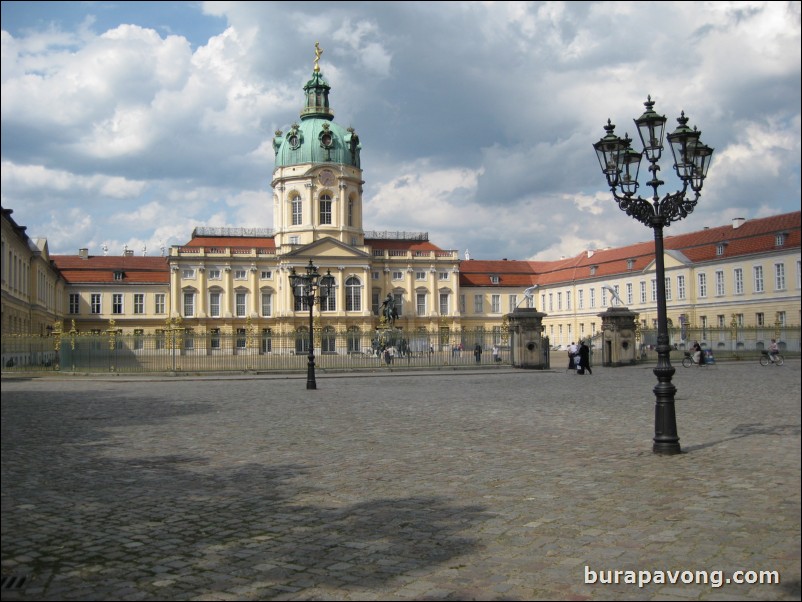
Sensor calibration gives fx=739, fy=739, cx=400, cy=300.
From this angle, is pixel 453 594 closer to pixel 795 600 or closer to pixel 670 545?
pixel 670 545

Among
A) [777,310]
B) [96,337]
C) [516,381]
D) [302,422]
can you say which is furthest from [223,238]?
[777,310]

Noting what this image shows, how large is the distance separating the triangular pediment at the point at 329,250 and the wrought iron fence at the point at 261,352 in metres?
36.5

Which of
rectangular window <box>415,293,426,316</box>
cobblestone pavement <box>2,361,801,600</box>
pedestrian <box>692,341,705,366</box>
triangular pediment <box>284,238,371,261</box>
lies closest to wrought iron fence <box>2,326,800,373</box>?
pedestrian <box>692,341,705,366</box>

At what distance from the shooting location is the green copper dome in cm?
8219

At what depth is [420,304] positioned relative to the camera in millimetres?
86500

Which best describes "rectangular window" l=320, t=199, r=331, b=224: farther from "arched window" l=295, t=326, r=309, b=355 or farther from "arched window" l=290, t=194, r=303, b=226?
"arched window" l=295, t=326, r=309, b=355

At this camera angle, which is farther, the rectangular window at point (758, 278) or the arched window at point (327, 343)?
the arched window at point (327, 343)

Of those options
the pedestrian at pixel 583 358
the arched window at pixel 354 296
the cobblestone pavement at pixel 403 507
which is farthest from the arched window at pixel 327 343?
the arched window at pixel 354 296

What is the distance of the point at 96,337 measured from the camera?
38.6m

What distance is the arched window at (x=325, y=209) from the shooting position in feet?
269

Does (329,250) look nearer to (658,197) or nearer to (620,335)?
(620,335)

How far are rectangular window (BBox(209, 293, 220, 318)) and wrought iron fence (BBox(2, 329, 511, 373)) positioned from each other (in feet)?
128

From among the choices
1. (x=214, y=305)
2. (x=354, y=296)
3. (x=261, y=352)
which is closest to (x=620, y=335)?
(x=261, y=352)

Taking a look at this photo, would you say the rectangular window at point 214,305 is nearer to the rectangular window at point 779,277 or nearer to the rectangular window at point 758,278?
the rectangular window at point 758,278
